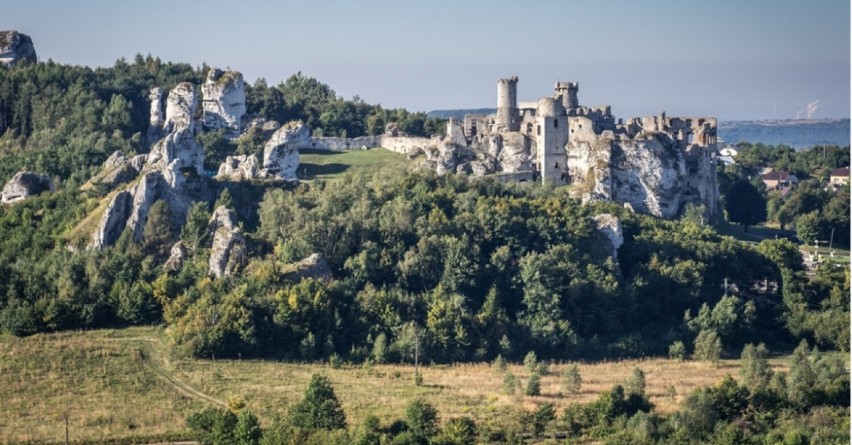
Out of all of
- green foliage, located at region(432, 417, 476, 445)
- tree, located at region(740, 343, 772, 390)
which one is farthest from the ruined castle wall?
green foliage, located at region(432, 417, 476, 445)

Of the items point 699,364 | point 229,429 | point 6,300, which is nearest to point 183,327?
point 6,300

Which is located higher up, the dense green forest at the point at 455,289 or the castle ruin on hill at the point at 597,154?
the castle ruin on hill at the point at 597,154

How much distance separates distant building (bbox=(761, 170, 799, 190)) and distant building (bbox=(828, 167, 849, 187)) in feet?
8.05

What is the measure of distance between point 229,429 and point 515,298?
18.9m

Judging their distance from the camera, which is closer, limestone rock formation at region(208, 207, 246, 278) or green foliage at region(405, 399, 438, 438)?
green foliage at region(405, 399, 438, 438)

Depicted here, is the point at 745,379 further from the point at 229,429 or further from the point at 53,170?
the point at 53,170

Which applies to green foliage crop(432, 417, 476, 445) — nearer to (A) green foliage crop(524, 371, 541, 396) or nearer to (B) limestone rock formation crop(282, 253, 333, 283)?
(A) green foliage crop(524, 371, 541, 396)

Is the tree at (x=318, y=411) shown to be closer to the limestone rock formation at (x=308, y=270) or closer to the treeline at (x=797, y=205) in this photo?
the limestone rock formation at (x=308, y=270)

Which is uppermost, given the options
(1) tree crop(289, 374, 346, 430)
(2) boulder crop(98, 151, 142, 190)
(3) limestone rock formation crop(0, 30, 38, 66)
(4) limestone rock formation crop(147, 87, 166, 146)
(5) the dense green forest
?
(3) limestone rock formation crop(0, 30, 38, 66)

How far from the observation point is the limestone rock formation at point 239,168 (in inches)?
2648

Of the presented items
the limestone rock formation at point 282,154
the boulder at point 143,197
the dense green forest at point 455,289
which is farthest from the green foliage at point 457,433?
the limestone rock formation at point 282,154

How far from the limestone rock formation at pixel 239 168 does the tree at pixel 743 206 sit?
28897 mm

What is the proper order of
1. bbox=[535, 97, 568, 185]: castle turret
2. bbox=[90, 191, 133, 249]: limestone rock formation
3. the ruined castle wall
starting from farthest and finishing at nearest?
the ruined castle wall → bbox=[535, 97, 568, 185]: castle turret → bbox=[90, 191, 133, 249]: limestone rock formation

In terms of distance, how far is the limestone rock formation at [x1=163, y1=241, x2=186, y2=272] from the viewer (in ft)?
192
